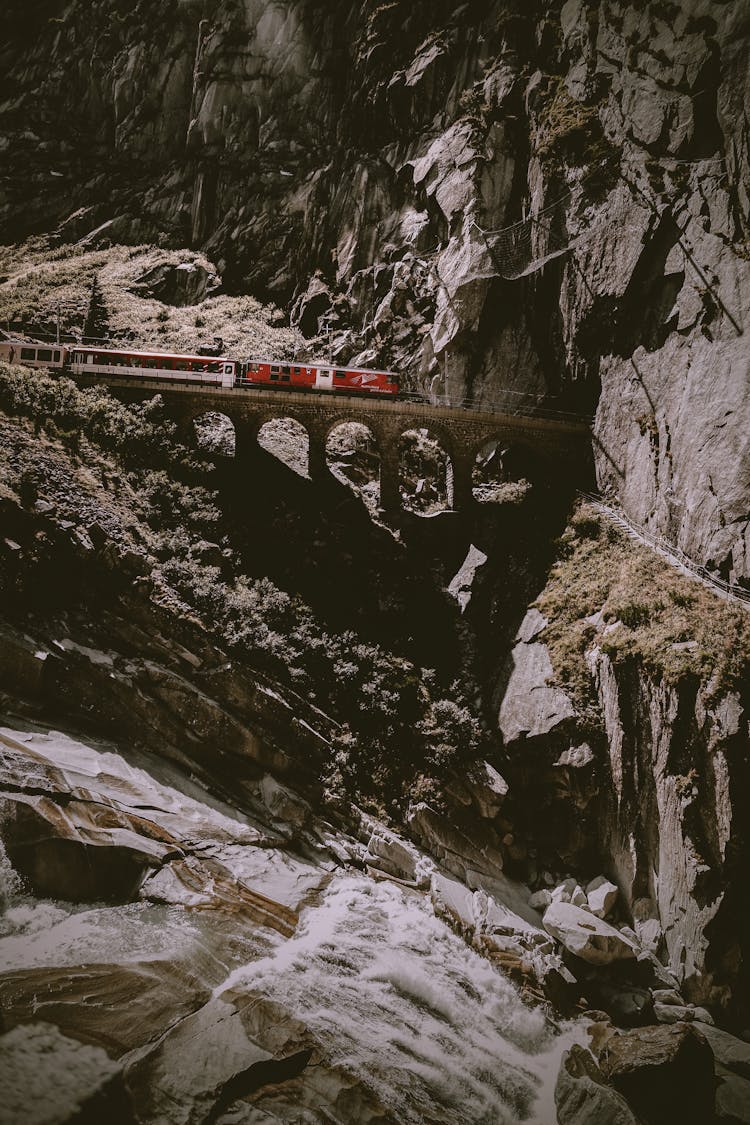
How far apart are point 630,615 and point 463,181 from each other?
90.9ft

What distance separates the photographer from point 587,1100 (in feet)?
40.5

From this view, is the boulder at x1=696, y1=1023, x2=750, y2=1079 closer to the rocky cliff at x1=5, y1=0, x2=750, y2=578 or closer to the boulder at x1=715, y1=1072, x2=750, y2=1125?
the boulder at x1=715, y1=1072, x2=750, y2=1125

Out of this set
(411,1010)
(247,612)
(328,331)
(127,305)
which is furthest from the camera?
(127,305)

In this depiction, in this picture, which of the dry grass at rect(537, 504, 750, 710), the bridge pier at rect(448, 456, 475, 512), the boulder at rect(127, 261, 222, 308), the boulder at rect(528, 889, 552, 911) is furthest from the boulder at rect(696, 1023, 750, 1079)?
the boulder at rect(127, 261, 222, 308)

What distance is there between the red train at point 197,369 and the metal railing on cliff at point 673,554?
11.2m

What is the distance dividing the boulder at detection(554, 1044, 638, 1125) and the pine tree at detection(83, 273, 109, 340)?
1567 inches

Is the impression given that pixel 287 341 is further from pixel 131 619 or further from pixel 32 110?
pixel 32 110

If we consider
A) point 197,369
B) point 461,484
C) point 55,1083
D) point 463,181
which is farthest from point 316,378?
point 55,1083

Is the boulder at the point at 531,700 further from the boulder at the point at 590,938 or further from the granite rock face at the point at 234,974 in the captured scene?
the boulder at the point at 590,938

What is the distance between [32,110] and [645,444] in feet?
188

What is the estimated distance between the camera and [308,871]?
16906 mm

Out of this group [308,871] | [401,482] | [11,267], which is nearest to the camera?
[308,871]

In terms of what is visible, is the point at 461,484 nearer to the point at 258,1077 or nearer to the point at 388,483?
the point at 388,483

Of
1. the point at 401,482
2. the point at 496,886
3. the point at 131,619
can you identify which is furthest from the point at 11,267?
the point at 496,886
